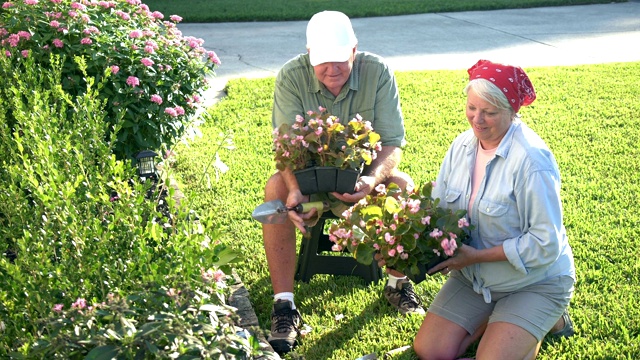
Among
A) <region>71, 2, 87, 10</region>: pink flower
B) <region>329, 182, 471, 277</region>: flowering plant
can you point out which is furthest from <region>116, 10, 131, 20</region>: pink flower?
<region>329, 182, 471, 277</region>: flowering plant

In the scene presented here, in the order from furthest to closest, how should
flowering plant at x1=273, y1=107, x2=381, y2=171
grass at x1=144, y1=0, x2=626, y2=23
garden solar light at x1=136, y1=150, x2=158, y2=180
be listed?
grass at x1=144, y1=0, x2=626, y2=23
garden solar light at x1=136, y1=150, x2=158, y2=180
flowering plant at x1=273, y1=107, x2=381, y2=171

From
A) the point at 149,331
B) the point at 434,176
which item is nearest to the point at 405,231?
the point at 149,331

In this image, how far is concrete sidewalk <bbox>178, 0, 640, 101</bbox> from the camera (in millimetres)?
9430

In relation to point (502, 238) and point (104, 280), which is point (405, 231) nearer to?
point (502, 238)

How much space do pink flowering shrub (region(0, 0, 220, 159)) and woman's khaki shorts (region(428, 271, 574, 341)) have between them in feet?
7.66

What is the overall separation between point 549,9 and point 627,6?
4.36ft

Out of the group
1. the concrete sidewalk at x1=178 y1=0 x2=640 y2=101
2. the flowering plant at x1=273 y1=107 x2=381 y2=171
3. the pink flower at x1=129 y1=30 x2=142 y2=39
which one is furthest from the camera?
the concrete sidewalk at x1=178 y1=0 x2=640 y2=101

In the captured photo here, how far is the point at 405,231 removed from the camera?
137 inches

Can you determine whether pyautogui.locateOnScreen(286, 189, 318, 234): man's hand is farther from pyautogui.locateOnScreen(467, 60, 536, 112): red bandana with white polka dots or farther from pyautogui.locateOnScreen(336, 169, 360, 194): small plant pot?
pyautogui.locateOnScreen(467, 60, 536, 112): red bandana with white polka dots

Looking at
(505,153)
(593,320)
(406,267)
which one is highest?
(505,153)

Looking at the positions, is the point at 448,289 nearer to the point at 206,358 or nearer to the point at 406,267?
the point at 406,267

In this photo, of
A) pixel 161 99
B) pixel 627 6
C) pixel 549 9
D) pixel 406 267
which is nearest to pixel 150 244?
pixel 406 267

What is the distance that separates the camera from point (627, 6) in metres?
12.9

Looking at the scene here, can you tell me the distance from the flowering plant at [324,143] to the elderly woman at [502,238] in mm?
449
